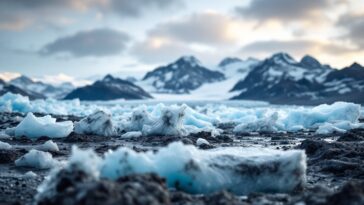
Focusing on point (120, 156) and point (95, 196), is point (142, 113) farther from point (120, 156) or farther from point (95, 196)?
point (95, 196)

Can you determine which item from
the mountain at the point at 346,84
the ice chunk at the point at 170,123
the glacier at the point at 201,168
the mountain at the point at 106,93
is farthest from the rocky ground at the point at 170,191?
the mountain at the point at 106,93

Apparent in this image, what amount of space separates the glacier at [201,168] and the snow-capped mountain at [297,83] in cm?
8062

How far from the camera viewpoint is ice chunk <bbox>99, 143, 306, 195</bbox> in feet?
16.9


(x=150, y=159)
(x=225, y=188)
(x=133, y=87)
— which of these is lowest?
(x=225, y=188)

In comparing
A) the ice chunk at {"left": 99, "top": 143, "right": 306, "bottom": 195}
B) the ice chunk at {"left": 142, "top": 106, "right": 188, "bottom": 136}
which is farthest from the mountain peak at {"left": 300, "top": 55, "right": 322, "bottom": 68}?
the ice chunk at {"left": 99, "top": 143, "right": 306, "bottom": 195}

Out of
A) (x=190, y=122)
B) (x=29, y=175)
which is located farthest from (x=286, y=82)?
(x=29, y=175)

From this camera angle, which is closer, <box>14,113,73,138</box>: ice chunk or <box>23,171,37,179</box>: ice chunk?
<box>23,171,37,179</box>: ice chunk

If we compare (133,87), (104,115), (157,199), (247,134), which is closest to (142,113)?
(104,115)

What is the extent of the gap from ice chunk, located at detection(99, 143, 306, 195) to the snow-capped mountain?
8061 centimetres

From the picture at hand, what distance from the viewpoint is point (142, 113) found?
1839 cm

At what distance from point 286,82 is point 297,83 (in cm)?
518

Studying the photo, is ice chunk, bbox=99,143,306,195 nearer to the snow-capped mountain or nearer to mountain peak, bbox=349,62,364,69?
the snow-capped mountain

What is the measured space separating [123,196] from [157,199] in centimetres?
47

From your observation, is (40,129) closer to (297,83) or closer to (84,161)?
(84,161)
